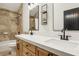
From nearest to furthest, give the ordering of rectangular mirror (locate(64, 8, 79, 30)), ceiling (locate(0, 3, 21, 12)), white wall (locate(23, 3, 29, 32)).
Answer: rectangular mirror (locate(64, 8, 79, 30))
ceiling (locate(0, 3, 21, 12))
white wall (locate(23, 3, 29, 32))

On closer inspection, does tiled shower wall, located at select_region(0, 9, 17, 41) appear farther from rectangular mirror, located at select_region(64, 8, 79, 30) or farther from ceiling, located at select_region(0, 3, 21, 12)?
rectangular mirror, located at select_region(64, 8, 79, 30)

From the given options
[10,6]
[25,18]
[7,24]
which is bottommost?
[7,24]

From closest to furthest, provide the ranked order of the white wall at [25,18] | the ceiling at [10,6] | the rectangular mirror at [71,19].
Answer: the rectangular mirror at [71,19] → the ceiling at [10,6] → the white wall at [25,18]

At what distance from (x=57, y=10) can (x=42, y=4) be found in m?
0.66

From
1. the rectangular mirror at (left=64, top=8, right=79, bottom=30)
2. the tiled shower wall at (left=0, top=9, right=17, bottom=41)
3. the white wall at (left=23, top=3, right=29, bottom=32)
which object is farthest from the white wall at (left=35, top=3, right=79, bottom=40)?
the white wall at (left=23, top=3, right=29, bottom=32)

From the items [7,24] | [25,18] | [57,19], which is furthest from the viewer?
[25,18]

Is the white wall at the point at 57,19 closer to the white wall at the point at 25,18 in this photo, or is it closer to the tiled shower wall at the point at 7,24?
the tiled shower wall at the point at 7,24

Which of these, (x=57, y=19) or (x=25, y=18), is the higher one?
(x=25, y=18)

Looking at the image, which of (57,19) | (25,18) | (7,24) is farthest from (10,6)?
(57,19)

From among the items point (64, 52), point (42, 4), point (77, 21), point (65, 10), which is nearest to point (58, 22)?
point (65, 10)

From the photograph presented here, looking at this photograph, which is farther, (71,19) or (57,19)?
(57,19)

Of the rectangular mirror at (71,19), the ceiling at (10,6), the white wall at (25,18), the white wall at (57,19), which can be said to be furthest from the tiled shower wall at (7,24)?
the rectangular mirror at (71,19)

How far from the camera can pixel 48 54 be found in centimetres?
116

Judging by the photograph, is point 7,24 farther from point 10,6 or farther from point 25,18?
point 25,18
